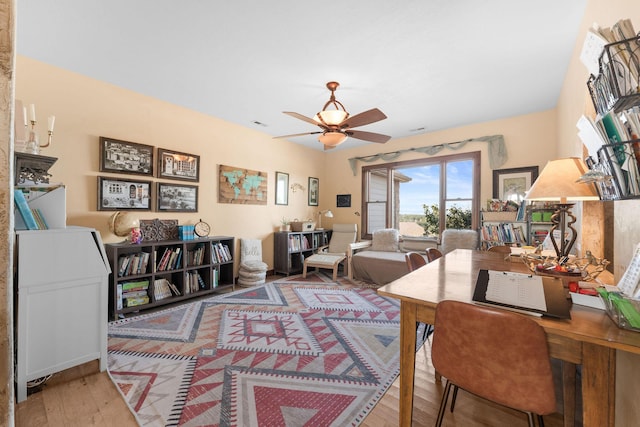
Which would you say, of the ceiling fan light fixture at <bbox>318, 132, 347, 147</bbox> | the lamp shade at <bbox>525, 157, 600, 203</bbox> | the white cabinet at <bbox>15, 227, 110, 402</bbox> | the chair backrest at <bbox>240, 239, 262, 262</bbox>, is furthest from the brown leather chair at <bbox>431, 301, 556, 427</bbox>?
the chair backrest at <bbox>240, 239, 262, 262</bbox>

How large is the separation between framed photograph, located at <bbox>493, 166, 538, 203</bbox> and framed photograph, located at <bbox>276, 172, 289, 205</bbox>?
3613 mm

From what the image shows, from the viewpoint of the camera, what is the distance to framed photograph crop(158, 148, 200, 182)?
3.59m

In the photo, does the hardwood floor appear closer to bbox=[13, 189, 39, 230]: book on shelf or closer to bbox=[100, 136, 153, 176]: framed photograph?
bbox=[13, 189, 39, 230]: book on shelf

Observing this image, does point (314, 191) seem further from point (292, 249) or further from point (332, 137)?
point (332, 137)

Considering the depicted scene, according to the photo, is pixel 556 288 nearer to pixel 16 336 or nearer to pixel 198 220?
pixel 16 336

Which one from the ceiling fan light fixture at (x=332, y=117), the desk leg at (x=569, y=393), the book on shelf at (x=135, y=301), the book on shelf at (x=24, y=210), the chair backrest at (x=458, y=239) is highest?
the ceiling fan light fixture at (x=332, y=117)

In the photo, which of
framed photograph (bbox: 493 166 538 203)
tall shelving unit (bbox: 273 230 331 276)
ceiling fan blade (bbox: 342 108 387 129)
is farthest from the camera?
tall shelving unit (bbox: 273 230 331 276)

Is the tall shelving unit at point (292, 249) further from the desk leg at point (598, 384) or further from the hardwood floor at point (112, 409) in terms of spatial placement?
the desk leg at point (598, 384)

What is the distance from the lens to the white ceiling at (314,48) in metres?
1.98

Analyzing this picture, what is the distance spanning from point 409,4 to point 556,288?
2.01m

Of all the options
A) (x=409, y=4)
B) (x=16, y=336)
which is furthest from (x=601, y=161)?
(x=16, y=336)

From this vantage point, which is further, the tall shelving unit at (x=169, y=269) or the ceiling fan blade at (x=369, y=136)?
the ceiling fan blade at (x=369, y=136)

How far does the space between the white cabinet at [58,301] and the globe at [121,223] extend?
109 cm

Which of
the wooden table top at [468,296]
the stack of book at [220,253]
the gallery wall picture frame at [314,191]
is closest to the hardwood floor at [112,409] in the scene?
the wooden table top at [468,296]
